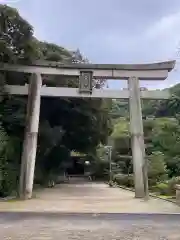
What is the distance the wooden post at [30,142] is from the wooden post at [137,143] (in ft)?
14.1

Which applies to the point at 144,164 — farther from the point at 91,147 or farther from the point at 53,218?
the point at 91,147

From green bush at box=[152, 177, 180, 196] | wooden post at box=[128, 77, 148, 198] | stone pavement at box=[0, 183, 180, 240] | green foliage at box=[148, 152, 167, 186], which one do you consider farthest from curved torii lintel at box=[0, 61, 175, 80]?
stone pavement at box=[0, 183, 180, 240]

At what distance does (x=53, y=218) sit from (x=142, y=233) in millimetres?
2968

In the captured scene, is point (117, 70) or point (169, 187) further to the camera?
point (117, 70)

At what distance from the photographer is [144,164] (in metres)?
16.7

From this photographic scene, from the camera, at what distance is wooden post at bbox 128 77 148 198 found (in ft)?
54.3

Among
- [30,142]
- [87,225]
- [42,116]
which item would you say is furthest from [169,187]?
[87,225]

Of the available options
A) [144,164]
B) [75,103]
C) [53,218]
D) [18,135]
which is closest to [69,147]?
[75,103]

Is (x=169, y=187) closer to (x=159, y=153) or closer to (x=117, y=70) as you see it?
(x=117, y=70)

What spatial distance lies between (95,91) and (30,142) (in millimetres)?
3842

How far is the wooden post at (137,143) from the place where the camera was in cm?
1655

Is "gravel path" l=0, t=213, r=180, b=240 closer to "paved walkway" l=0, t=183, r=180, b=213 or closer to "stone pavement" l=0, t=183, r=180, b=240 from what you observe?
"stone pavement" l=0, t=183, r=180, b=240

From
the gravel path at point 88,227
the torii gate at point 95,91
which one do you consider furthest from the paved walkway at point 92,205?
the torii gate at point 95,91

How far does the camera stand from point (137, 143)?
55.4 ft
